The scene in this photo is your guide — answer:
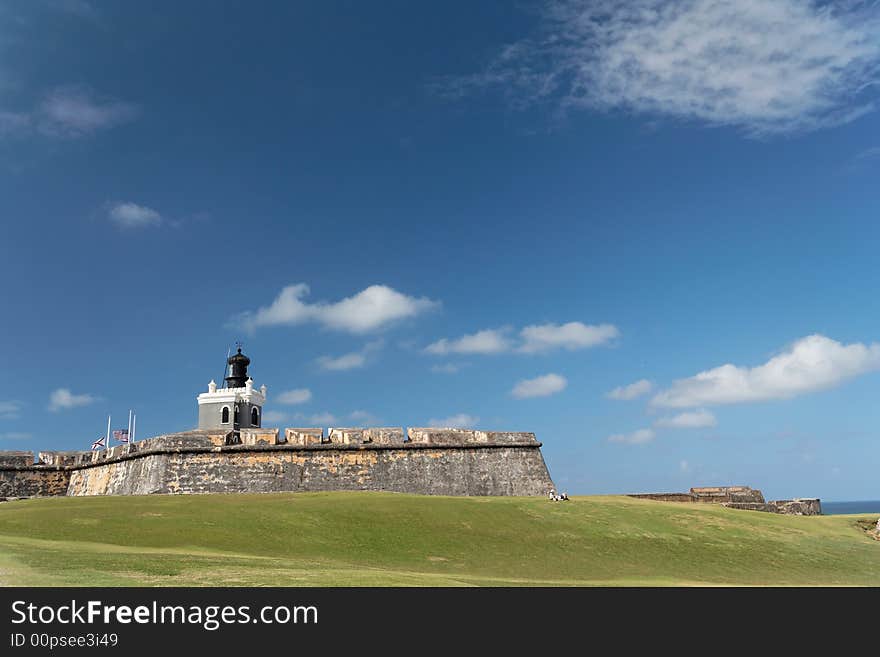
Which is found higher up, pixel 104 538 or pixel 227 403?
pixel 227 403

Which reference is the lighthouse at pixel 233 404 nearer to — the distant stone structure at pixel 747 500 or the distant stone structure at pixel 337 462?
the distant stone structure at pixel 337 462

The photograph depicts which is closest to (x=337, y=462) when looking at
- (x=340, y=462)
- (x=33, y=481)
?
(x=340, y=462)

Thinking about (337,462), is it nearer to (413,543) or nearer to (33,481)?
A: (413,543)

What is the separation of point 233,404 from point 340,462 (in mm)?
20299

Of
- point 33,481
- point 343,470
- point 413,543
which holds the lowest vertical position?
point 413,543

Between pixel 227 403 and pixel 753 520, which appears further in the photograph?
pixel 227 403

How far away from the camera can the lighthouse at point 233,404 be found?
50.8m

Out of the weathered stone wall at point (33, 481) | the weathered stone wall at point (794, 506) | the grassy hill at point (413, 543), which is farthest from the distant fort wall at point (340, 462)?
the weathered stone wall at point (794, 506)

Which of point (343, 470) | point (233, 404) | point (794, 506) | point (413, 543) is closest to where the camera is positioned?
point (413, 543)

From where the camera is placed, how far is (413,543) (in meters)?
21.2
